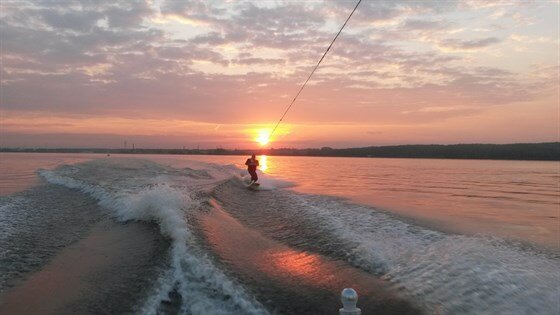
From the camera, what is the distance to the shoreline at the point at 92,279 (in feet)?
16.9

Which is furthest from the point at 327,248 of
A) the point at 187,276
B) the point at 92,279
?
the point at 92,279

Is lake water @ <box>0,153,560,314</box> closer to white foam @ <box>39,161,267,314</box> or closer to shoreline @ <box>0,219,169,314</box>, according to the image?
white foam @ <box>39,161,267,314</box>

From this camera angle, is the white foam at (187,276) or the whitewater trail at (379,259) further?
the whitewater trail at (379,259)

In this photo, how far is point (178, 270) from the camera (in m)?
6.34

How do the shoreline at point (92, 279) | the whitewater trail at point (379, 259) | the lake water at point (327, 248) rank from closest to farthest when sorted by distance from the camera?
the shoreline at point (92, 279), the whitewater trail at point (379, 259), the lake water at point (327, 248)

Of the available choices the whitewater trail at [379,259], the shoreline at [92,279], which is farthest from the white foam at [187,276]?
the shoreline at [92,279]

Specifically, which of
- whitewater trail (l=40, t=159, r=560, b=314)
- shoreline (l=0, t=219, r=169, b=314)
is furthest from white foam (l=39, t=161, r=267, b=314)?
shoreline (l=0, t=219, r=169, b=314)

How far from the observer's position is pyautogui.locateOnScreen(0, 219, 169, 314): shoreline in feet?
16.9

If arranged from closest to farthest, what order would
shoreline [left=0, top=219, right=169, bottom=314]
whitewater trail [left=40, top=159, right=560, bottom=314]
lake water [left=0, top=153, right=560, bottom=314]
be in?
1. shoreline [left=0, top=219, right=169, bottom=314]
2. whitewater trail [left=40, top=159, right=560, bottom=314]
3. lake water [left=0, top=153, right=560, bottom=314]

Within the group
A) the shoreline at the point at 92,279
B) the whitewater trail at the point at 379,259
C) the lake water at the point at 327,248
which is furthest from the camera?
the lake water at the point at 327,248

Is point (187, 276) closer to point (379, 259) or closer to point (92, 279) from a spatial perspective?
point (92, 279)

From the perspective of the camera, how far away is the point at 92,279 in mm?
6070

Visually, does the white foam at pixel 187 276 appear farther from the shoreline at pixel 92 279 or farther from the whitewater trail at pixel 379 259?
the shoreline at pixel 92 279

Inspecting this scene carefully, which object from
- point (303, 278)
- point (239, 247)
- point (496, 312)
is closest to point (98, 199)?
point (239, 247)
